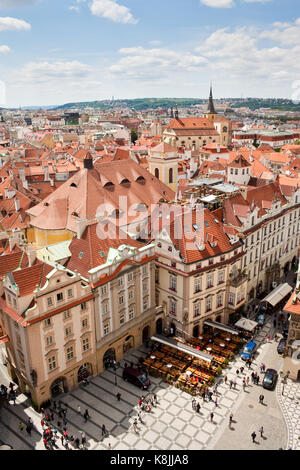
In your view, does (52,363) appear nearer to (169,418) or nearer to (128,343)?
(128,343)

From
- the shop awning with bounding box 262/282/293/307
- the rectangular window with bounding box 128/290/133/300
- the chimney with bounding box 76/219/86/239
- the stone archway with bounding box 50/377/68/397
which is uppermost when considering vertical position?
the chimney with bounding box 76/219/86/239

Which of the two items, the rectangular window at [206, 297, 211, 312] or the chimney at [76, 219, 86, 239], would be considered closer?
the chimney at [76, 219, 86, 239]

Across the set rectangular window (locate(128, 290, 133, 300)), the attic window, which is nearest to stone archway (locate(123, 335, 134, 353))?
rectangular window (locate(128, 290, 133, 300))

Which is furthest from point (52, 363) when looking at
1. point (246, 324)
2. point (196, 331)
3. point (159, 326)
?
point (246, 324)

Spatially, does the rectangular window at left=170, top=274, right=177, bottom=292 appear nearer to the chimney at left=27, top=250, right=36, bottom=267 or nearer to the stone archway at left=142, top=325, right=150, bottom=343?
the stone archway at left=142, top=325, right=150, bottom=343

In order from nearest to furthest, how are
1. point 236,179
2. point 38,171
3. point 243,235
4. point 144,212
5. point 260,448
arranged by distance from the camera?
point 260,448 → point 243,235 → point 144,212 → point 236,179 → point 38,171

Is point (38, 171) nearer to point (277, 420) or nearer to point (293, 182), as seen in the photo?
point (293, 182)

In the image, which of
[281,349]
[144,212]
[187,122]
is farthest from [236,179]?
[187,122]
